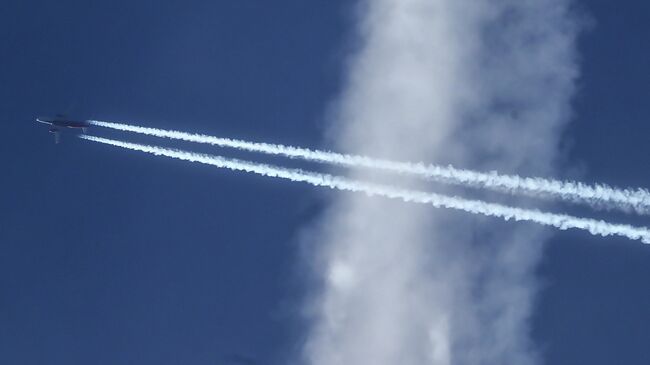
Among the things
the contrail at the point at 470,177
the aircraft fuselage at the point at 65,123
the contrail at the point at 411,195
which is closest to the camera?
the contrail at the point at 411,195

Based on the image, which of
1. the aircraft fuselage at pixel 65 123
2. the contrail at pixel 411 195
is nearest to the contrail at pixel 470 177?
the contrail at pixel 411 195

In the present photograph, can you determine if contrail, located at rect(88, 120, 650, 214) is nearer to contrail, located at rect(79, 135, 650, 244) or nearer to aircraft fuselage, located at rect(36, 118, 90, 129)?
contrail, located at rect(79, 135, 650, 244)

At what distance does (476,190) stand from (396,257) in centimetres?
1146

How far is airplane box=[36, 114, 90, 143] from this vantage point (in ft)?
217

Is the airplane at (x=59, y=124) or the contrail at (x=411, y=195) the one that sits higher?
the airplane at (x=59, y=124)

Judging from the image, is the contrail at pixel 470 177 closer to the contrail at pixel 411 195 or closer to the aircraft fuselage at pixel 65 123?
the contrail at pixel 411 195

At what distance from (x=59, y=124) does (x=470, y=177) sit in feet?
119

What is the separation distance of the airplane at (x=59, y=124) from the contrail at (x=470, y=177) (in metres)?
4.04

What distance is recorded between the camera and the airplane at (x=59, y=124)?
6600cm

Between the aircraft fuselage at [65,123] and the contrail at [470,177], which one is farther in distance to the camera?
the aircraft fuselage at [65,123]

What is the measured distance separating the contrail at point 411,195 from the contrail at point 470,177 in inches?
47.4

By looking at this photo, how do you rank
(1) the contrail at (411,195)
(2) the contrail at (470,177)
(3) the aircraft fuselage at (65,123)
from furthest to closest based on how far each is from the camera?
(3) the aircraft fuselage at (65,123) → (2) the contrail at (470,177) → (1) the contrail at (411,195)

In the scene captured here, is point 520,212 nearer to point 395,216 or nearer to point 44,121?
point 395,216

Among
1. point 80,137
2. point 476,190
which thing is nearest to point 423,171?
point 476,190
